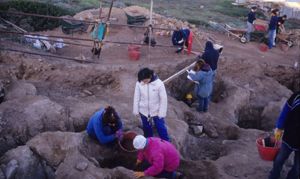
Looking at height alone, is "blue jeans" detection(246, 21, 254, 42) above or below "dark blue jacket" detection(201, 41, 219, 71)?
below

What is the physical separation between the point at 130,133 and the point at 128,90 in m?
2.93

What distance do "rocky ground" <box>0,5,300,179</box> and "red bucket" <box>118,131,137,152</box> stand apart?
9.3 inches

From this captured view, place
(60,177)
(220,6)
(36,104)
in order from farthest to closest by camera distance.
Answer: (220,6) → (36,104) → (60,177)

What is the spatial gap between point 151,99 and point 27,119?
279 centimetres

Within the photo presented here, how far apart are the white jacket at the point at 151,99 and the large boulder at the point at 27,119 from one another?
6.44ft

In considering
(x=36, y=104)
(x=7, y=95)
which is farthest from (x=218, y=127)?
(x=7, y=95)

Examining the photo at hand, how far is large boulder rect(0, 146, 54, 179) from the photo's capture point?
7.25 m

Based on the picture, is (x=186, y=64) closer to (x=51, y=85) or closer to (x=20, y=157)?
(x=51, y=85)

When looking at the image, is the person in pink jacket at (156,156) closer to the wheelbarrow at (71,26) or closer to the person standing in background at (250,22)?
the wheelbarrow at (71,26)

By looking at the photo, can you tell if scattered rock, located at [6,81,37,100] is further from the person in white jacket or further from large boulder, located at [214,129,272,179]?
large boulder, located at [214,129,272,179]

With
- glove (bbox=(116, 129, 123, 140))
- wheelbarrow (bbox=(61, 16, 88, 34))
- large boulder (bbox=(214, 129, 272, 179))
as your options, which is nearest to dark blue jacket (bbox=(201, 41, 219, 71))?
large boulder (bbox=(214, 129, 272, 179))

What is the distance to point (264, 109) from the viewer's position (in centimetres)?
1177

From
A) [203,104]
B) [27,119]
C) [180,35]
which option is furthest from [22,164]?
[180,35]

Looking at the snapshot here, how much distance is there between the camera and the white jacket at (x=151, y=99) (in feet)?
25.0
